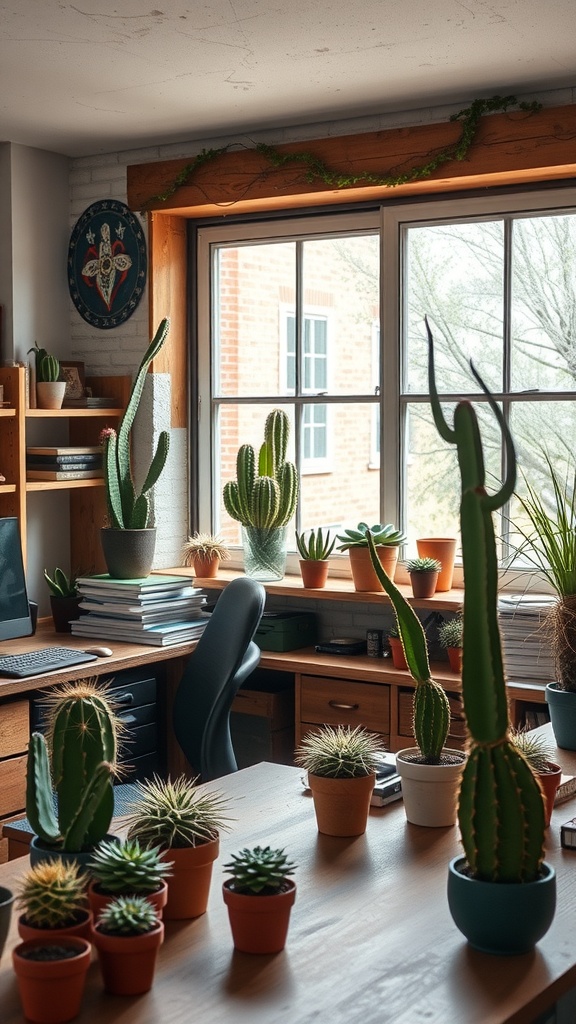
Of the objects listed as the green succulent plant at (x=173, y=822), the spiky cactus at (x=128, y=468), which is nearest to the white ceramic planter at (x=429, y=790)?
the green succulent plant at (x=173, y=822)

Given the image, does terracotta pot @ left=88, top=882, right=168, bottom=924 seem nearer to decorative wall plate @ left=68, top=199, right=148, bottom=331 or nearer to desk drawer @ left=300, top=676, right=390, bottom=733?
desk drawer @ left=300, top=676, right=390, bottom=733

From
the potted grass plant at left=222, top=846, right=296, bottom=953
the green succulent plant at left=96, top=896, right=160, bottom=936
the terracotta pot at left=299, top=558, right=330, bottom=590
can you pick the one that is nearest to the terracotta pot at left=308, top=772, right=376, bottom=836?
the potted grass plant at left=222, top=846, right=296, bottom=953

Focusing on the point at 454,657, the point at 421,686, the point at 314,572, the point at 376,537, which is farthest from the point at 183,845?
the point at 314,572

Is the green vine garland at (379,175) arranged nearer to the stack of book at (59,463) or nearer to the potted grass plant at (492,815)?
the stack of book at (59,463)

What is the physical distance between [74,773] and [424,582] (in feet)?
8.14

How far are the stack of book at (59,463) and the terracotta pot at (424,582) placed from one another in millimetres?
1436

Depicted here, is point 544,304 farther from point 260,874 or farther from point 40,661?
point 260,874

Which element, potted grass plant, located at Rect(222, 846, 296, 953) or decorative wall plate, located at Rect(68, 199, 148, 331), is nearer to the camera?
potted grass plant, located at Rect(222, 846, 296, 953)

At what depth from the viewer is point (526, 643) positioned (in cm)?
376

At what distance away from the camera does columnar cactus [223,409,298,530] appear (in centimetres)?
452

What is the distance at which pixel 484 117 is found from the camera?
3.97m

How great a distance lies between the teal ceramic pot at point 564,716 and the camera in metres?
2.76

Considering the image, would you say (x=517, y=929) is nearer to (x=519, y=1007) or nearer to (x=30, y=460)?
(x=519, y=1007)

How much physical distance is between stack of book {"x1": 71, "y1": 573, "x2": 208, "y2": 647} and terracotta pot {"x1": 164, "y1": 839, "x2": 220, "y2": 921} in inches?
95.3
